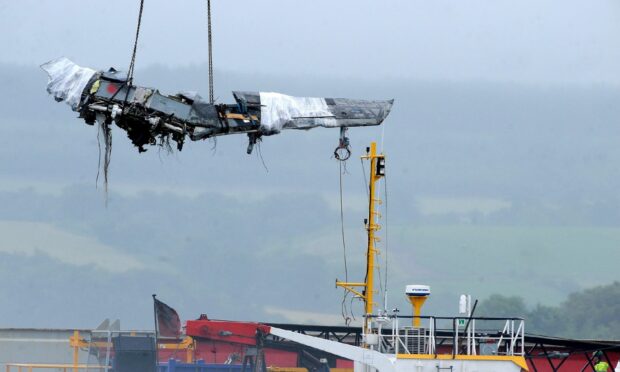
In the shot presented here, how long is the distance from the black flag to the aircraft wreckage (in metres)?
25.8

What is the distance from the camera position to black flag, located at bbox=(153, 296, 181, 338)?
6425cm

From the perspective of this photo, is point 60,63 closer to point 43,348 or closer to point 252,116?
point 252,116

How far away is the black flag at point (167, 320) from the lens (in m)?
64.2

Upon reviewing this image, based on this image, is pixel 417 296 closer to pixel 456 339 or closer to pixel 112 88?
pixel 456 339

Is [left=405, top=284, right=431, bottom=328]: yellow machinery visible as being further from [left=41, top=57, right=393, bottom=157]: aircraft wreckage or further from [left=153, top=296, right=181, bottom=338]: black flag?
[left=153, top=296, right=181, bottom=338]: black flag

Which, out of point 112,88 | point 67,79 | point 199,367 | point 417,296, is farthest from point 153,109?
point 199,367

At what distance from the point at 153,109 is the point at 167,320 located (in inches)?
1169

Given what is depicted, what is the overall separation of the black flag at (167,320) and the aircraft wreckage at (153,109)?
84.5ft

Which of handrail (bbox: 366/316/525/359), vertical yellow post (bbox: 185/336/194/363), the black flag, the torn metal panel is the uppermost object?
the torn metal panel

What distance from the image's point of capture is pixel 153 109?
120 ft

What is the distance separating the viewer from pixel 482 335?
42.2 metres

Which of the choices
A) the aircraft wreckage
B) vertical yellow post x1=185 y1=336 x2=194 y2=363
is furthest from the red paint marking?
vertical yellow post x1=185 y1=336 x2=194 y2=363

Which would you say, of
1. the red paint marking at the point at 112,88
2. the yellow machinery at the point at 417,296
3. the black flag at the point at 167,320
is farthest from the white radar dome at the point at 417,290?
the black flag at the point at 167,320

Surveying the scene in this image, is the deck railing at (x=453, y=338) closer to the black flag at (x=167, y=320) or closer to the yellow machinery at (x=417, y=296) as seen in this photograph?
the yellow machinery at (x=417, y=296)
